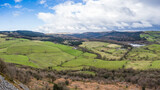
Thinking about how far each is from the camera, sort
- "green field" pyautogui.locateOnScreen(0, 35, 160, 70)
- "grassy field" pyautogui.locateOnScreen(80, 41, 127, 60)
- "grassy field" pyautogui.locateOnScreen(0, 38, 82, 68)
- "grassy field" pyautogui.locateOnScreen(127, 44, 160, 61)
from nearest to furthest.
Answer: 1. "green field" pyautogui.locateOnScreen(0, 35, 160, 70)
2. "grassy field" pyautogui.locateOnScreen(0, 38, 82, 68)
3. "grassy field" pyautogui.locateOnScreen(127, 44, 160, 61)
4. "grassy field" pyautogui.locateOnScreen(80, 41, 127, 60)

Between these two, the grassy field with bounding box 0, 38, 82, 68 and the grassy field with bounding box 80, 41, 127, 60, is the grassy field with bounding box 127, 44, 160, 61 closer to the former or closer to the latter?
the grassy field with bounding box 80, 41, 127, 60

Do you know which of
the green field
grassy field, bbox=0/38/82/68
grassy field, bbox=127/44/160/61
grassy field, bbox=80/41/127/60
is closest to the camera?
the green field

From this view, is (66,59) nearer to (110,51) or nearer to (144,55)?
(110,51)

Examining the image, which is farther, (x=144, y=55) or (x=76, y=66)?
(x=144, y=55)


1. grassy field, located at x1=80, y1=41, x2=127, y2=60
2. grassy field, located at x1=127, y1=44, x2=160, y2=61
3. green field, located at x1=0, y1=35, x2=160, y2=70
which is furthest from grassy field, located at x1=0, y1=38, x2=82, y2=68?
grassy field, located at x1=127, y1=44, x2=160, y2=61

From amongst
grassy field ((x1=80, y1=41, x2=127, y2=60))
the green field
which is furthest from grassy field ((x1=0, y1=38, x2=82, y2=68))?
grassy field ((x1=80, y1=41, x2=127, y2=60))

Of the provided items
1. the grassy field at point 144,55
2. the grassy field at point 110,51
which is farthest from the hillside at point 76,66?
the grassy field at point 110,51

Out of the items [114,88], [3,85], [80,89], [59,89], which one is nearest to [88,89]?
[80,89]

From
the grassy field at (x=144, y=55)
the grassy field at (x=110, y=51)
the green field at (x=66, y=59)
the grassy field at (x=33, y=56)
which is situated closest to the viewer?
the green field at (x=66, y=59)

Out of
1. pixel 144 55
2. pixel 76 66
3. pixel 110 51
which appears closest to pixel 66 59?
pixel 76 66

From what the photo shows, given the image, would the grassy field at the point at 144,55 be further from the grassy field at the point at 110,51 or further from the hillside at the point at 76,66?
the grassy field at the point at 110,51

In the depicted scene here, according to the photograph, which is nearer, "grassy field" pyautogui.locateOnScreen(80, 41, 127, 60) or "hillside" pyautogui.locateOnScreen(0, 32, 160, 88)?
"hillside" pyautogui.locateOnScreen(0, 32, 160, 88)
